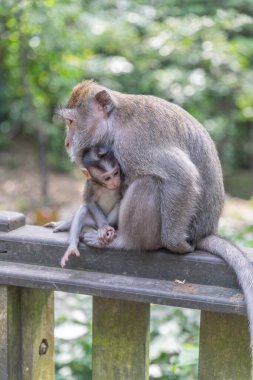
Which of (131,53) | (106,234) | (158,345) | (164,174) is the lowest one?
(158,345)

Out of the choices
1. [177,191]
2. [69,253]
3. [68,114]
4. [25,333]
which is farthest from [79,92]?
[25,333]

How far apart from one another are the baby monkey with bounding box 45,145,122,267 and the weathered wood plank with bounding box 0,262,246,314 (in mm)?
456

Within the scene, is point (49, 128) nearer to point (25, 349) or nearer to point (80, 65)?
point (80, 65)

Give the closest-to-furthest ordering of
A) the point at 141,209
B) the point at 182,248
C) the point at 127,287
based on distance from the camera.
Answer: the point at 127,287 → the point at 182,248 → the point at 141,209

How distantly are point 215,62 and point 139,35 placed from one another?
1.55 m

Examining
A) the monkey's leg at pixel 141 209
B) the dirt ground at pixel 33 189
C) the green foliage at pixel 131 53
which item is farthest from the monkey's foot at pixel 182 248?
the dirt ground at pixel 33 189

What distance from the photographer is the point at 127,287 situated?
6.06ft

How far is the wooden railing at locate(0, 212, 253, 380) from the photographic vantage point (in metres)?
1.85

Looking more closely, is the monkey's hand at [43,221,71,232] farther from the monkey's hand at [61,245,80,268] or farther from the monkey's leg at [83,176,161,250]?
the monkey's hand at [61,245,80,268]

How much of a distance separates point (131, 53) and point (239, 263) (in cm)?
843

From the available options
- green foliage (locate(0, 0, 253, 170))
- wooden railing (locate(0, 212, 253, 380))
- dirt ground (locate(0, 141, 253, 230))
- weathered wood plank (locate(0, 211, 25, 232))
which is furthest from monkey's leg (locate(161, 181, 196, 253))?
dirt ground (locate(0, 141, 253, 230))

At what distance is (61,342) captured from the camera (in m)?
3.42

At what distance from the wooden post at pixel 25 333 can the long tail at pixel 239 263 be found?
0.60 metres

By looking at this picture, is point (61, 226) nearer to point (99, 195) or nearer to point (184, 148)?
point (99, 195)
